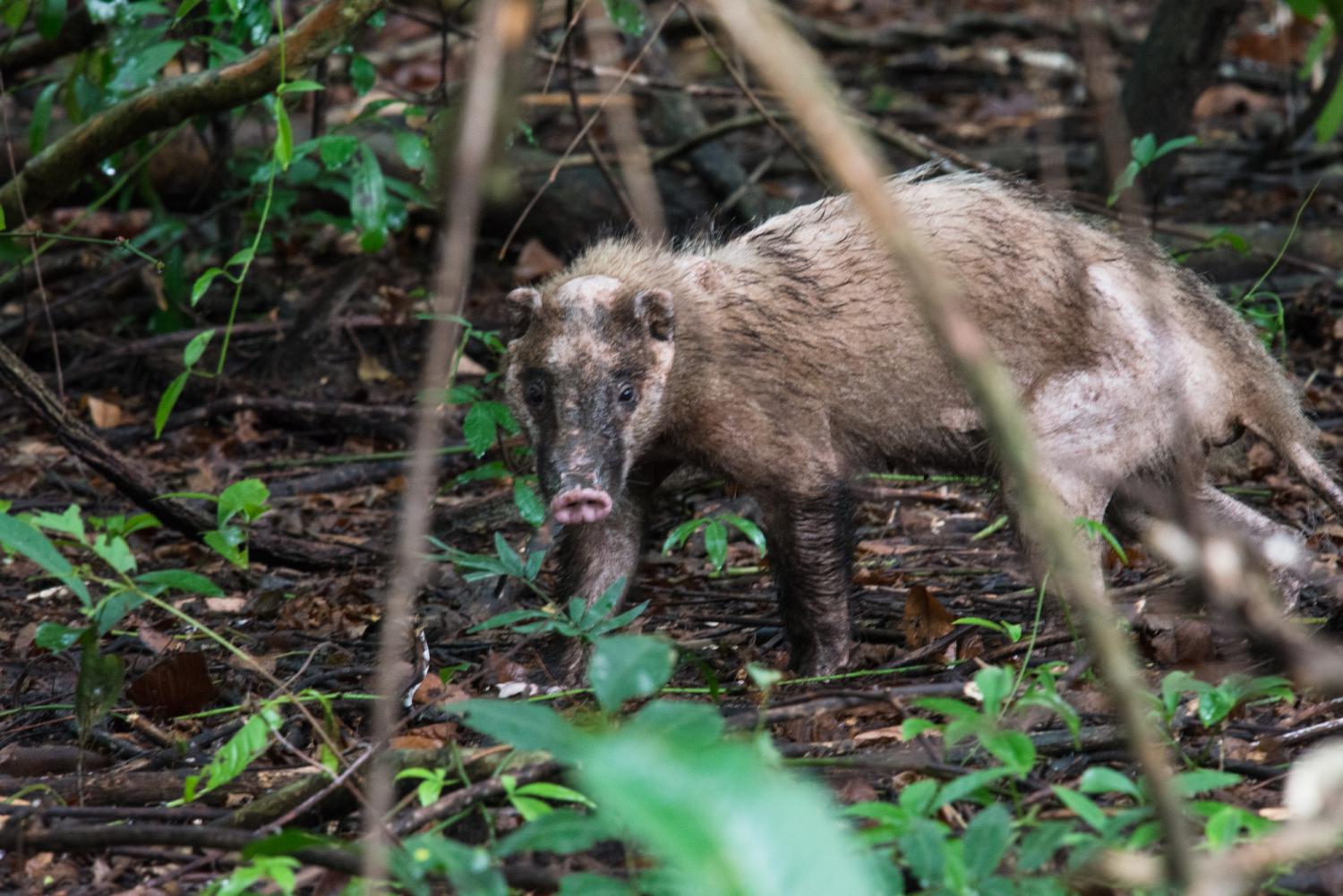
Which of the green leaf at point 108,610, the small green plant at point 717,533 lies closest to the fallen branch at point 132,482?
the green leaf at point 108,610

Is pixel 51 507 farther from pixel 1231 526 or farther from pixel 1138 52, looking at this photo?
pixel 1138 52

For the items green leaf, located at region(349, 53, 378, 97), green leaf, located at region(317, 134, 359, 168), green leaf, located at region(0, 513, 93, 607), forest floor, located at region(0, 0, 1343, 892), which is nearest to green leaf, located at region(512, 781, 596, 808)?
forest floor, located at region(0, 0, 1343, 892)

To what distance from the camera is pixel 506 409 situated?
5.33 m

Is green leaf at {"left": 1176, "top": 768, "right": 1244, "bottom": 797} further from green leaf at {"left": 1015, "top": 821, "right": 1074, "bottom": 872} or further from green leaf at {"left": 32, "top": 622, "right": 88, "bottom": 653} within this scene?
green leaf at {"left": 32, "top": 622, "right": 88, "bottom": 653}

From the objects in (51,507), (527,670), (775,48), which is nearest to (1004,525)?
(527,670)

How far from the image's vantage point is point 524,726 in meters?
2.51

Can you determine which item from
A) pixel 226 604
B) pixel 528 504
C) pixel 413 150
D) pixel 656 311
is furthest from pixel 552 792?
pixel 413 150

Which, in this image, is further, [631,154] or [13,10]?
[13,10]

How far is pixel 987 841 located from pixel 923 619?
231cm

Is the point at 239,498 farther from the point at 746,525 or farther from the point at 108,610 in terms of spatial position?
the point at 746,525

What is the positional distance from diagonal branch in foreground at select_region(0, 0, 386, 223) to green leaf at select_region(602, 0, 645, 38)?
4.78 feet

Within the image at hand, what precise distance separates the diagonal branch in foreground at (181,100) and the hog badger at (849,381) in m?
1.08

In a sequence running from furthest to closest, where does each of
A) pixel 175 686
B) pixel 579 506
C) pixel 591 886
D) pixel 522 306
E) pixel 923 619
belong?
pixel 522 306 → pixel 923 619 → pixel 579 506 → pixel 175 686 → pixel 591 886

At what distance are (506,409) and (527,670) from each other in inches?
37.6
